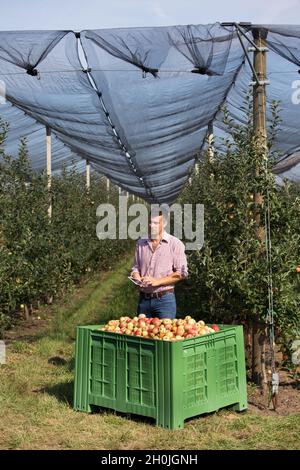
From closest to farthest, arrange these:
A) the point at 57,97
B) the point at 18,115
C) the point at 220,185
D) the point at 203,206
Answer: the point at 220,185
the point at 203,206
the point at 57,97
the point at 18,115

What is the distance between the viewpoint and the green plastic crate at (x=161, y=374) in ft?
14.8

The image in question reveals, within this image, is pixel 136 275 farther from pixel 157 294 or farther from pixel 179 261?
pixel 179 261

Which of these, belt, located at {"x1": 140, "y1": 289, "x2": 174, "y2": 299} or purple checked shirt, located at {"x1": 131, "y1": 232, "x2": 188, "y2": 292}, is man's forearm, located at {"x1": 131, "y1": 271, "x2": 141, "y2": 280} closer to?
purple checked shirt, located at {"x1": 131, "y1": 232, "x2": 188, "y2": 292}

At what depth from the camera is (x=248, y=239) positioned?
5.43m

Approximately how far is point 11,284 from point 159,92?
260 centimetres

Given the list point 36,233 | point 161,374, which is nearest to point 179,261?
point 161,374

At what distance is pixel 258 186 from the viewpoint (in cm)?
548

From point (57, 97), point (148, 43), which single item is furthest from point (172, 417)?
point (57, 97)

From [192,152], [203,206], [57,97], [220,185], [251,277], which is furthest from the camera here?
[192,152]

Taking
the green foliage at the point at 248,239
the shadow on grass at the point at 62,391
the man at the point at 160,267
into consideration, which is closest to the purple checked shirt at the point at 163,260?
the man at the point at 160,267

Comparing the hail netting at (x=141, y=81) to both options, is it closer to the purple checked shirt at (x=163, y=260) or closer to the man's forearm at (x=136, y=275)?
the purple checked shirt at (x=163, y=260)

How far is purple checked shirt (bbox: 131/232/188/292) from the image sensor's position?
17.9ft

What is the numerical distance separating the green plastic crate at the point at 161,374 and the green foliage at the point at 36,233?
1.88m

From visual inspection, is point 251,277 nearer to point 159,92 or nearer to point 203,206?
point 203,206
